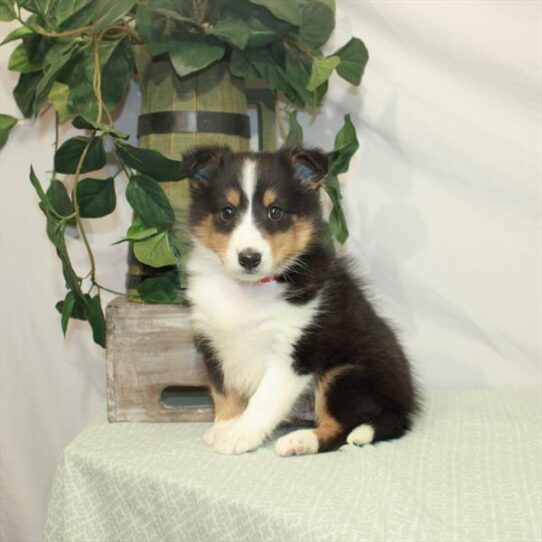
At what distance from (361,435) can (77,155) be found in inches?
44.5

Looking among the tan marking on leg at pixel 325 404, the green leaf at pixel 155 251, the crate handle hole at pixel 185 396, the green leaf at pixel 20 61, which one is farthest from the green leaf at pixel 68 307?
the tan marking on leg at pixel 325 404

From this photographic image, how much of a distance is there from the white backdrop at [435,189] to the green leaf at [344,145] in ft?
1.46

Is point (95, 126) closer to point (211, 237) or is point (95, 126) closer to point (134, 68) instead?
point (211, 237)

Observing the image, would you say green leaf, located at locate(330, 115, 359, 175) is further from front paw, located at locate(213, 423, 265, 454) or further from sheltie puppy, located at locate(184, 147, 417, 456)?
front paw, located at locate(213, 423, 265, 454)

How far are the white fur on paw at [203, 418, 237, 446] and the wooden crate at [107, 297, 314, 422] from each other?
20 centimetres

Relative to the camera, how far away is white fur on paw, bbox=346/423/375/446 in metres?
1.94

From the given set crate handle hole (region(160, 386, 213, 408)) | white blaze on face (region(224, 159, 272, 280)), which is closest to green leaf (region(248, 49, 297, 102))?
white blaze on face (region(224, 159, 272, 280))

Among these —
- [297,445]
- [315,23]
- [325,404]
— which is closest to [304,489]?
[297,445]

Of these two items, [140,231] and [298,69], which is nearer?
[140,231]

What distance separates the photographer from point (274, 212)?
2014 millimetres

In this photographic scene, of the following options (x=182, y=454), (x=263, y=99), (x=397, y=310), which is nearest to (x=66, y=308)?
(x=182, y=454)

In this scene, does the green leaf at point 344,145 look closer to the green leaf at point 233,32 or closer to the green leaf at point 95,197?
the green leaf at point 233,32

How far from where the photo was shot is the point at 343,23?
2.71m

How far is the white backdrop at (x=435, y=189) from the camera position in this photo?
2.63 meters
